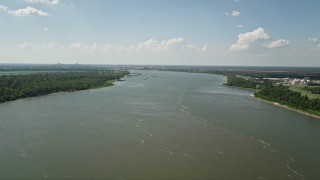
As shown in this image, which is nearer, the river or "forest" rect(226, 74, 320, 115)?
the river

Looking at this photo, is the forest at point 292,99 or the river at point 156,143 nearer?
the river at point 156,143

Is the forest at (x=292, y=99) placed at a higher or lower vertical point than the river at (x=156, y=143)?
higher

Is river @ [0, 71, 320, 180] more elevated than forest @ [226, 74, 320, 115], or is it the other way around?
forest @ [226, 74, 320, 115]

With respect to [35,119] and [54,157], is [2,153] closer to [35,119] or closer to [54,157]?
[54,157]

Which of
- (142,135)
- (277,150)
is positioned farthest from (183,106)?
(277,150)

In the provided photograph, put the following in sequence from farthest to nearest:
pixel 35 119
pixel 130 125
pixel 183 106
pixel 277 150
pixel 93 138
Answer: pixel 183 106 → pixel 35 119 → pixel 130 125 → pixel 93 138 → pixel 277 150

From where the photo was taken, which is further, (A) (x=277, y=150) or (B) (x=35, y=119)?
(B) (x=35, y=119)

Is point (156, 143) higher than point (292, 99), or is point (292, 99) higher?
point (292, 99)

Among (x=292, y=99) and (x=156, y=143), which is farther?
(x=292, y=99)
